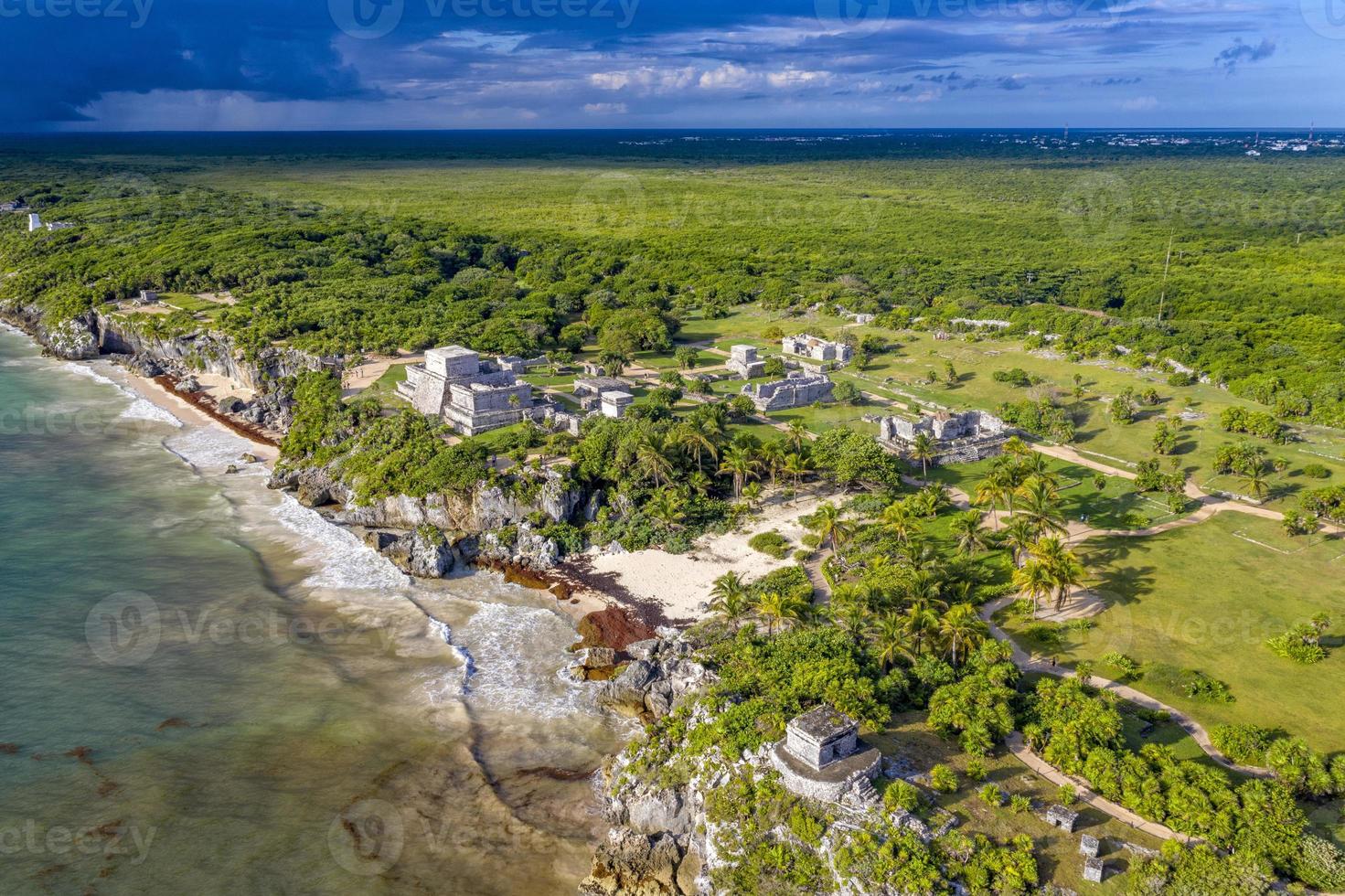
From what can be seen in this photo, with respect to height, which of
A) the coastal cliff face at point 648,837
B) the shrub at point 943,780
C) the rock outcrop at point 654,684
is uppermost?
the shrub at point 943,780

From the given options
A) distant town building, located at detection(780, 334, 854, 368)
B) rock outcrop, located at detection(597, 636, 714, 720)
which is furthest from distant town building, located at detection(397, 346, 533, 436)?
distant town building, located at detection(780, 334, 854, 368)

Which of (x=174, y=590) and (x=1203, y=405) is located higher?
(x=1203, y=405)

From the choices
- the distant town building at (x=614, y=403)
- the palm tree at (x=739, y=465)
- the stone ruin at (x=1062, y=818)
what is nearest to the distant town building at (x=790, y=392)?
the distant town building at (x=614, y=403)

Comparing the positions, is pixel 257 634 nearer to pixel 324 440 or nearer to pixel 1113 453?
pixel 324 440

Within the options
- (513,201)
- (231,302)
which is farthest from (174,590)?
(513,201)

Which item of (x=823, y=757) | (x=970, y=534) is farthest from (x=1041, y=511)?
(x=823, y=757)

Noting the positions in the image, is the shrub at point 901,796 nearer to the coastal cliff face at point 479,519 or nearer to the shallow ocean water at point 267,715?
the shallow ocean water at point 267,715
